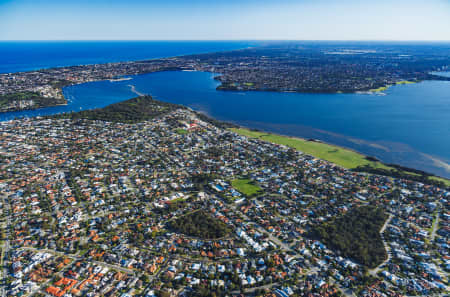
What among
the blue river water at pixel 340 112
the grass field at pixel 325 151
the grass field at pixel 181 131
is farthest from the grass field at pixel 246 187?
the blue river water at pixel 340 112

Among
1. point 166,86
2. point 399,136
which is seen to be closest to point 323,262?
point 399,136

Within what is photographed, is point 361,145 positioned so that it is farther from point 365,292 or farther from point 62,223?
point 62,223

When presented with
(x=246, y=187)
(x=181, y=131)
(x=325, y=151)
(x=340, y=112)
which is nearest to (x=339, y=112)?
(x=340, y=112)

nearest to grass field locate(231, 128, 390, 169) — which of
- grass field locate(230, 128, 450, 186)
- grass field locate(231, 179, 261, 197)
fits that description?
grass field locate(230, 128, 450, 186)

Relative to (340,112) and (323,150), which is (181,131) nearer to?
(323,150)

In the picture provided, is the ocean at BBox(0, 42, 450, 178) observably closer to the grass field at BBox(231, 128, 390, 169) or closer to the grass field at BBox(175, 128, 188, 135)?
the grass field at BBox(231, 128, 390, 169)

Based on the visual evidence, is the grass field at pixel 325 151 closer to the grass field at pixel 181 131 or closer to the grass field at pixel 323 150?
the grass field at pixel 323 150
